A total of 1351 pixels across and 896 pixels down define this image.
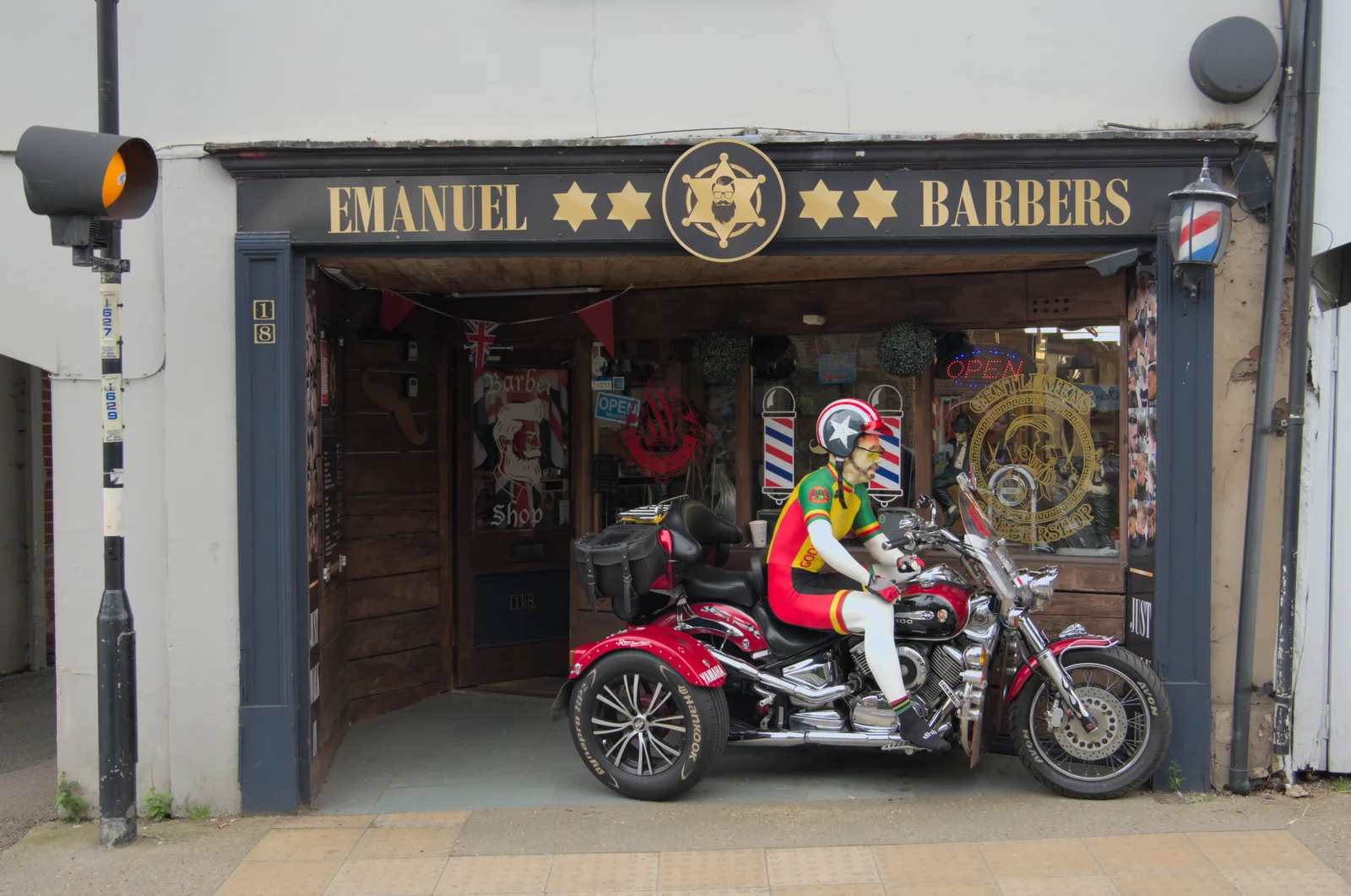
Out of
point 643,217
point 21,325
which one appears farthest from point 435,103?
point 21,325

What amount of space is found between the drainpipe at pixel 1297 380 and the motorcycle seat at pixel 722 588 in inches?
105

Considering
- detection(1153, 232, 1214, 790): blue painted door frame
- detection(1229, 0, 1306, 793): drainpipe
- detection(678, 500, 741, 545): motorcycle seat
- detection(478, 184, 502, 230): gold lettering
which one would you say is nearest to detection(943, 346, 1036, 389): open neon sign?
detection(1153, 232, 1214, 790): blue painted door frame

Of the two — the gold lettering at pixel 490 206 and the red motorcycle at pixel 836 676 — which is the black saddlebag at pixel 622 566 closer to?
the red motorcycle at pixel 836 676

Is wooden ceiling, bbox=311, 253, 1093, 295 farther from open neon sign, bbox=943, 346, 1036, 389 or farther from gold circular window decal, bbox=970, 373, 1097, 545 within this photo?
gold circular window decal, bbox=970, 373, 1097, 545

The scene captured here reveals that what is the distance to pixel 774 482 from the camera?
705cm

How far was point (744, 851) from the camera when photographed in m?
4.93

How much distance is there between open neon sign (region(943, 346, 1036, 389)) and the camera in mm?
6590

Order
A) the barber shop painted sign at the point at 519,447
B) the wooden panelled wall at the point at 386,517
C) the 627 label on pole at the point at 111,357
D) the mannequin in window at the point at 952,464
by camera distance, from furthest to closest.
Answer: the barber shop painted sign at the point at 519,447 → the wooden panelled wall at the point at 386,517 → the mannequin in window at the point at 952,464 → the 627 label on pole at the point at 111,357

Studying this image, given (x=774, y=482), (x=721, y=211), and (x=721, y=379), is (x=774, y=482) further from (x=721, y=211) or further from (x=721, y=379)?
(x=721, y=211)

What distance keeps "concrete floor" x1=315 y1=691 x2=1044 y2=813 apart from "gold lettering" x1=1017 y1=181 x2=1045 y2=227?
9.69 ft

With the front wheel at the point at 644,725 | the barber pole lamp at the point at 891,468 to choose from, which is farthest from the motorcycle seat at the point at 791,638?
the barber pole lamp at the point at 891,468

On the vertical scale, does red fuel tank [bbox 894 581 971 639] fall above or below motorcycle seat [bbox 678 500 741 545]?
below

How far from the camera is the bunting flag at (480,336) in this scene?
7.43 m

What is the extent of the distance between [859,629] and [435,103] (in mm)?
3467
